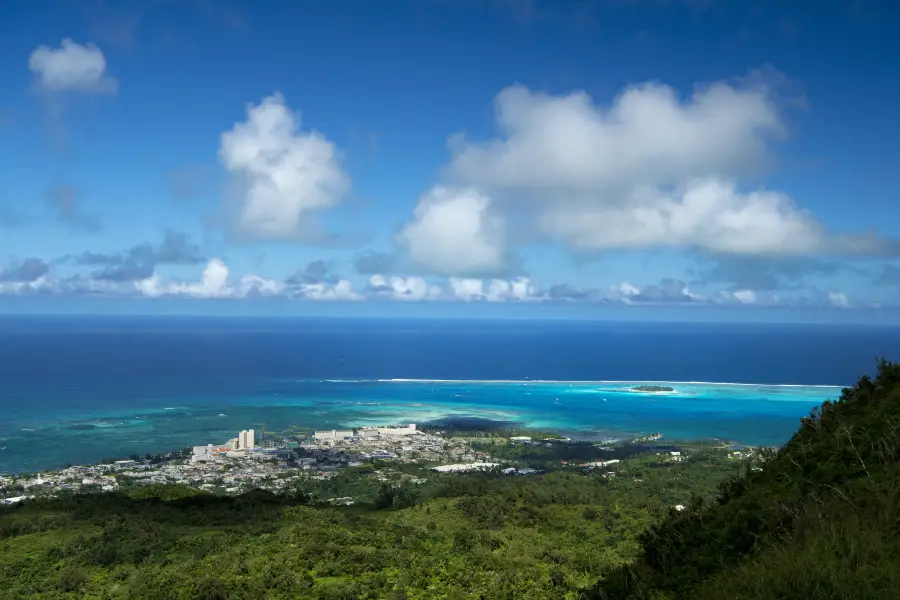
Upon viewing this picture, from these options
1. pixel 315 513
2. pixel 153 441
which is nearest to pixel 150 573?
pixel 315 513

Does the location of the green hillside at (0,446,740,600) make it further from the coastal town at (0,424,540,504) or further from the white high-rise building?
the white high-rise building

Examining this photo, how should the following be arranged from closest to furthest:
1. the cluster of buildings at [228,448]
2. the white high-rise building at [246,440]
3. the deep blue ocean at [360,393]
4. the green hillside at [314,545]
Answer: the green hillside at [314,545], the cluster of buildings at [228,448], the white high-rise building at [246,440], the deep blue ocean at [360,393]

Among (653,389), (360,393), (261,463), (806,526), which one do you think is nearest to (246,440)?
(261,463)

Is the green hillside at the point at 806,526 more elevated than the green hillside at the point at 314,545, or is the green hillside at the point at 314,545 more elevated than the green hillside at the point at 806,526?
the green hillside at the point at 806,526

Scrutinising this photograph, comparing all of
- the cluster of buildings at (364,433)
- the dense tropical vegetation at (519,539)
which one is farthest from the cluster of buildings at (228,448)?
the dense tropical vegetation at (519,539)

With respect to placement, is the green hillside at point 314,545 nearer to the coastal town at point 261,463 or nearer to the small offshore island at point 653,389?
the coastal town at point 261,463

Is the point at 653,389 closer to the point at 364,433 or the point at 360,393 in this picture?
the point at 360,393
